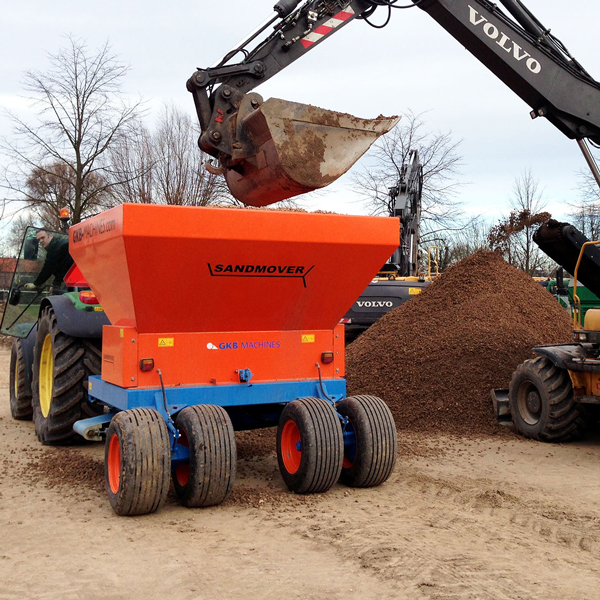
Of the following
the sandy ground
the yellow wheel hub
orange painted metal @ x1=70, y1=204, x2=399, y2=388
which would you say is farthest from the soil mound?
the yellow wheel hub

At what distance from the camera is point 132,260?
170 inches

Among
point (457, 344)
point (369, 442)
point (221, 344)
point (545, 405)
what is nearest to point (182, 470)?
point (221, 344)

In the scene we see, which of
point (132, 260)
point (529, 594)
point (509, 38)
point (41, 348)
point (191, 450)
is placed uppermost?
point (509, 38)

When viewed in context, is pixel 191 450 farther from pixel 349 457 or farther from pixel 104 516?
pixel 349 457

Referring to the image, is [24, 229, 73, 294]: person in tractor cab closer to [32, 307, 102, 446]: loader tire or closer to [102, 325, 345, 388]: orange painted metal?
[32, 307, 102, 446]: loader tire

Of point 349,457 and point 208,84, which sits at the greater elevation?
point 208,84

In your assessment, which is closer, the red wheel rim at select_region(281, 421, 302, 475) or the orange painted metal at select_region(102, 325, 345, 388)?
the orange painted metal at select_region(102, 325, 345, 388)

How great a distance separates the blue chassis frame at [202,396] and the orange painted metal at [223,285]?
0.26ft

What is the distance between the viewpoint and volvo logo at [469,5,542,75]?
6.42 metres

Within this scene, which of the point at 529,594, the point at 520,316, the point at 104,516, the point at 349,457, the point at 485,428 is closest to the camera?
the point at 529,594

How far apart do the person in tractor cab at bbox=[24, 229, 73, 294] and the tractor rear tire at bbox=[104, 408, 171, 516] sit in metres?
3.51

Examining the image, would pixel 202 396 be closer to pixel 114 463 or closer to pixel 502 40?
pixel 114 463

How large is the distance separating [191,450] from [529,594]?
2171mm

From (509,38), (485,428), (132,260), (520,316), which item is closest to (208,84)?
(132,260)
